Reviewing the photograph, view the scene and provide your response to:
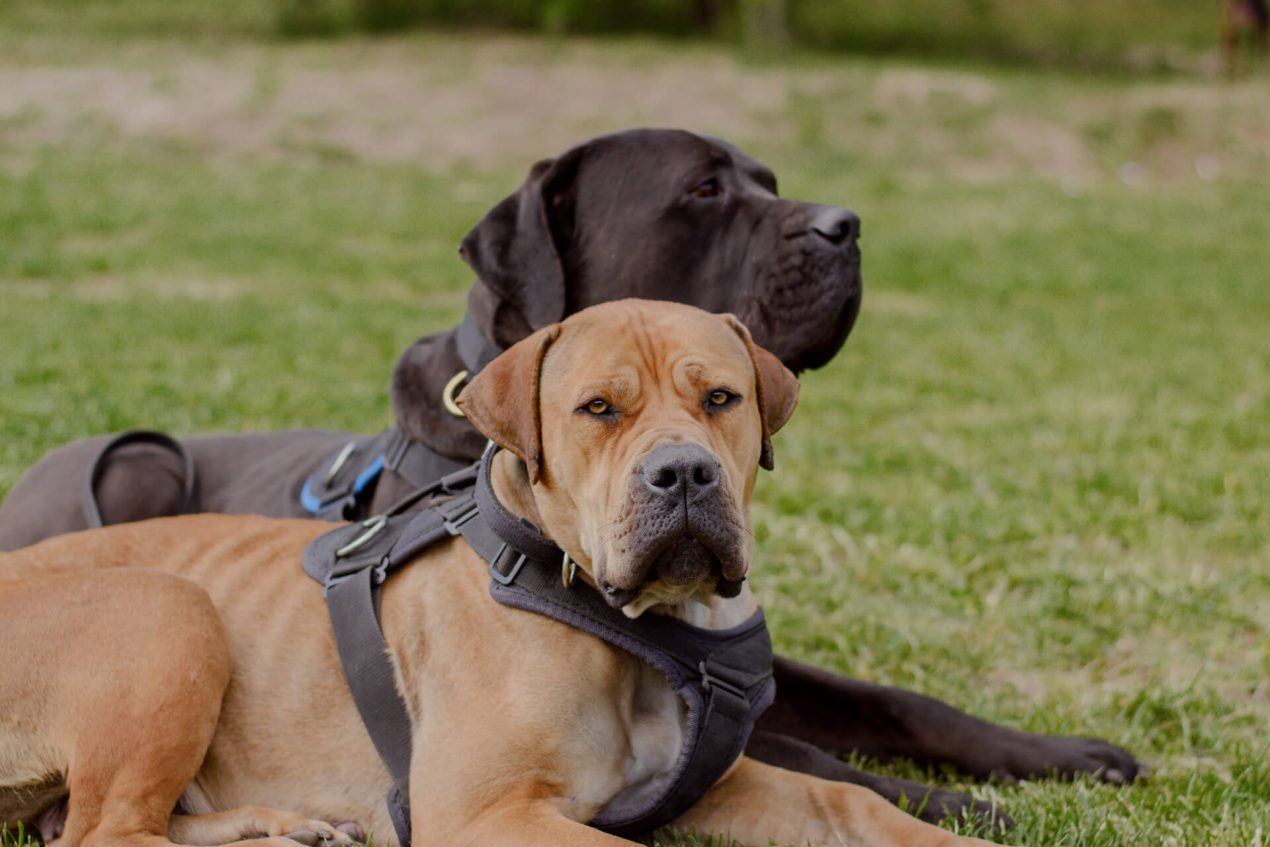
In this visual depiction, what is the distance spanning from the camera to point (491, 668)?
3344mm

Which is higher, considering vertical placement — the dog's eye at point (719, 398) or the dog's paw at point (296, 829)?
the dog's eye at point (719, 398)

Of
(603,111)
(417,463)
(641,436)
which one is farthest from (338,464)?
(603,111)

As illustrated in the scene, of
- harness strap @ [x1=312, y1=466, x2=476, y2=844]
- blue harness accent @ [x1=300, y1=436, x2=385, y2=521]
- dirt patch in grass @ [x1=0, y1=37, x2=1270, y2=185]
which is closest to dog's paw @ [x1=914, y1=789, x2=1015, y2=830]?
harness strap @ [x1=312, y1=466, x2=476, y2=844]

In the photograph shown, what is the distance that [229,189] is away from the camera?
1652 cm

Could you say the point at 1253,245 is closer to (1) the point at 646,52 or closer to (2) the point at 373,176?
(2) the point at 373,176

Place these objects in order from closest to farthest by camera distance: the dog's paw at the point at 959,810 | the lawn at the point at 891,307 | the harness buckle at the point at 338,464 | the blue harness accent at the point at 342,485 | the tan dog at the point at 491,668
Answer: the tan dog at the point at 491,668
the dog's paw at the point at 959,810
the blue harness accent at the point at 342,485
the harness buckle at the point at 338,464
the lawn at the point at 891,307

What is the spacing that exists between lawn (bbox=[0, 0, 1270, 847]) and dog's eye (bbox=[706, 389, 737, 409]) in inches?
56.5

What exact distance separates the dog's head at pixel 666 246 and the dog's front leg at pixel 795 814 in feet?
5.28

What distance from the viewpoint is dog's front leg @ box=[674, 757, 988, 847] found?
3486 mm

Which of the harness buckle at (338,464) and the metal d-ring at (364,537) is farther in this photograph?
the harness buckle at (338,464)

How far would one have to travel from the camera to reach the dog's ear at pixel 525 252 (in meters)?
4.60

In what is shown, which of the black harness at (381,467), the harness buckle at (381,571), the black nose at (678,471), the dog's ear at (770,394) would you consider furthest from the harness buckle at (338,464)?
the black nose at (678,471)

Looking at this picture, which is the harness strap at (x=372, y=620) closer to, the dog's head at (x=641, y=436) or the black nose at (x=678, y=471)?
the dog's head at (x=641, y=436)

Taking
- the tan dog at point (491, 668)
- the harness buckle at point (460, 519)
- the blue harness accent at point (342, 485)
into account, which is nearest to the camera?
the tan dog at point (491, 668)
